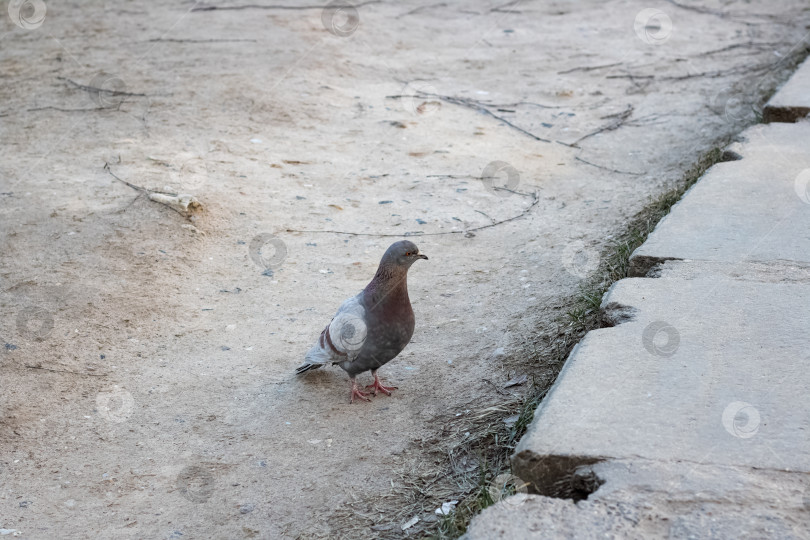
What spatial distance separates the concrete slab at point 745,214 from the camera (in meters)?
3.54

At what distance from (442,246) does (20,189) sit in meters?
2.64

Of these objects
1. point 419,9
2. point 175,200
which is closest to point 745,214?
point 175,200

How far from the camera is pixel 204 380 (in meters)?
3.57

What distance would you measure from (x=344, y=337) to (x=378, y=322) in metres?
0.17

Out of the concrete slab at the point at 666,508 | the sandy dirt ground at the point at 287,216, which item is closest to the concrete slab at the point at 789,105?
the sandy dirt ground at the point at 287,216

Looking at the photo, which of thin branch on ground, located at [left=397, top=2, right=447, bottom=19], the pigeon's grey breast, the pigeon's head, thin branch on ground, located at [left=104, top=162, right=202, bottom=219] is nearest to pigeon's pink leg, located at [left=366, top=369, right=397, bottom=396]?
the pigeon's grey breast

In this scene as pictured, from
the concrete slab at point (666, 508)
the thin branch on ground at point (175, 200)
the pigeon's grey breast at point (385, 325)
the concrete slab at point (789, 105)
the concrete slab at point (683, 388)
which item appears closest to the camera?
the concrete slab at point (666, 508)

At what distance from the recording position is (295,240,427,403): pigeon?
3197mm

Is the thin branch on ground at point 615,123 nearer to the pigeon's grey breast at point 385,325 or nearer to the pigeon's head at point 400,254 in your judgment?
the pigeon's head at point 400,254

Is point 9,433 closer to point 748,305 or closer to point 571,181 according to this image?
point 748,305

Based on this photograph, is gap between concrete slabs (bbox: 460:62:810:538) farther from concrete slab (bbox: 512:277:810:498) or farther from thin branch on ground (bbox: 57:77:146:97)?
thin branch on ground (bbox: 57:77:146:97)

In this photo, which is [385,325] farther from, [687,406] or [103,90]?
[103,90]

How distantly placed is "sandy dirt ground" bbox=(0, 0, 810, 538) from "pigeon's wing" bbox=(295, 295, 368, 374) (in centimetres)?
25

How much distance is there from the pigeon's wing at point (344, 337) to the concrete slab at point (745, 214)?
1305 millimetres
